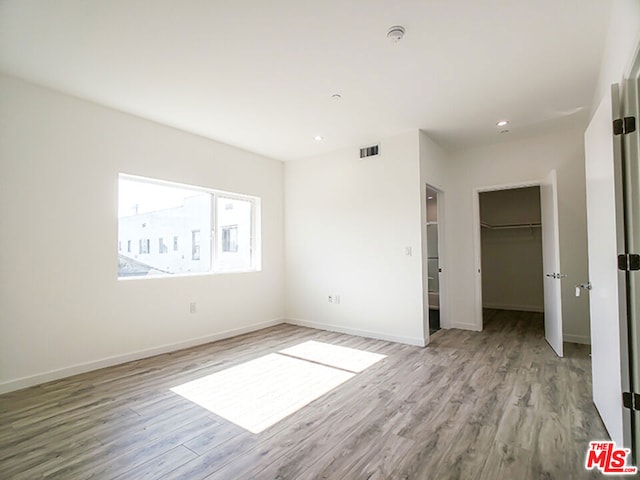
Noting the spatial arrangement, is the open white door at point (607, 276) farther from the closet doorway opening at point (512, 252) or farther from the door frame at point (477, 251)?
the closet doorway opening at point (512, 252)

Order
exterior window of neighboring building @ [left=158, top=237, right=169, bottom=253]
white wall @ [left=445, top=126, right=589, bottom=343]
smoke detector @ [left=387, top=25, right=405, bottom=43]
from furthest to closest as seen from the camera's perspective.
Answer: white wall @ [left=445, top=126, right=589, bottom=343]
exterior window of neighboring building @ [left=158, top=237, right=169, bottom=253]
smoke detector @ [left=387, top=25, right=405, bottom=43]

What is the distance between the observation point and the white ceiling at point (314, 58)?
212cm

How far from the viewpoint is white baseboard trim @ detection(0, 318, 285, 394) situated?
2891 mm

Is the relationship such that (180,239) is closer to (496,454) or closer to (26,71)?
(26,71)

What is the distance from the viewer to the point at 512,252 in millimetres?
6504

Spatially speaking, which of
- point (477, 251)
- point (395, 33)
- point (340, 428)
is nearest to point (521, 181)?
point (477, 251)

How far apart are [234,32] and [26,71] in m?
2.07

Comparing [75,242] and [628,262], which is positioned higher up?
[75,242]

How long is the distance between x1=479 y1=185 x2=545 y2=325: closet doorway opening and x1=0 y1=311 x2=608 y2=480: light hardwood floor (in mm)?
3109

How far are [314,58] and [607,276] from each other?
8.76ft

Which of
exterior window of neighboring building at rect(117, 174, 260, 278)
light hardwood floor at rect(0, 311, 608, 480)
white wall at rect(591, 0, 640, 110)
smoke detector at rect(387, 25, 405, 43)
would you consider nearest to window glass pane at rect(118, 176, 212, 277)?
exterior window of neighboring building at rect(117, 174, 260, 278)

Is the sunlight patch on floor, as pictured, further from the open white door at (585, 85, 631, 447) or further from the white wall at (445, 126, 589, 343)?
the white wall at (445, 126, 589, 343)

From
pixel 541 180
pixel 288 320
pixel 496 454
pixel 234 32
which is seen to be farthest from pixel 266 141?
pixel 496 454

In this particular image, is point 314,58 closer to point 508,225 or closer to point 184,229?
point 184,229
